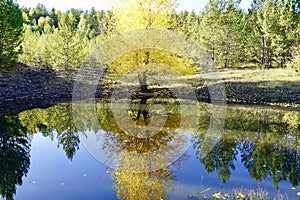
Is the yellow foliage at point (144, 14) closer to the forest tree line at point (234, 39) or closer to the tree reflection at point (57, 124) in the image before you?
the tree reflection at point (57, 124)

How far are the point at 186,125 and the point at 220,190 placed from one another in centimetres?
700

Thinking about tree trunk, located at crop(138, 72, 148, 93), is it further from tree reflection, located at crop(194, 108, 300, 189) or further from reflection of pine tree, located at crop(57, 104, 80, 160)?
reflection of pine tree, located at crop(57, 104, 80, 160)

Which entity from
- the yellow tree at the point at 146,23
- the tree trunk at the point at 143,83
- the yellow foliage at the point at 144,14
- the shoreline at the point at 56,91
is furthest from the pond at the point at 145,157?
the tree trunk at the point at 143,83

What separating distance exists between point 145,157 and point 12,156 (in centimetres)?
423

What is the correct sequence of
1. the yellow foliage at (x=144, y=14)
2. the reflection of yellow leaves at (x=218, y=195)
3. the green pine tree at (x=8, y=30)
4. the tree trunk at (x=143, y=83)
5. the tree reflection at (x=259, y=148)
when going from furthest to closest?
the green pine tree at (x=8, y=30), the tree trunk at (x=143, y=83), the yellow foliage at (x=144, y=14), the tree reflection at (x=259, y=148), the reflection of yellow leaves at (x=218, y=195)

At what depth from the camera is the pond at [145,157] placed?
22.9ft

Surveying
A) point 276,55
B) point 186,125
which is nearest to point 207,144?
point 186,125

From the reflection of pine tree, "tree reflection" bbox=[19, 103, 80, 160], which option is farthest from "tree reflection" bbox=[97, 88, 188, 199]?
"tree reflection" bbox=[19, 103, 80, 160]

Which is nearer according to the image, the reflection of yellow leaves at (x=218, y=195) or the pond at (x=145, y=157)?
the reflection of yellow leaves at (x=218, y=195)

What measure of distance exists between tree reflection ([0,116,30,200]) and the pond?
0.02 meters

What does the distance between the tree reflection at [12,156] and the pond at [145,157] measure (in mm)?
21

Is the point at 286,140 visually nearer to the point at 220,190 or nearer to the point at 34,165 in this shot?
the point at 220,190

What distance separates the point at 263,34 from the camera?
1223 inches

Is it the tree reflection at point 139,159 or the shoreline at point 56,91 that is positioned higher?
the shoreline at point 56,91
